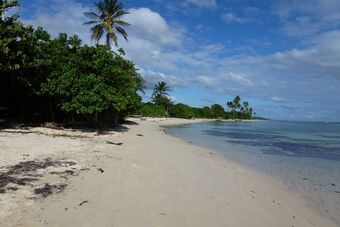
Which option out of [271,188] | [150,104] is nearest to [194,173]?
[271,188]

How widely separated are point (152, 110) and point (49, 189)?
80.8 metres

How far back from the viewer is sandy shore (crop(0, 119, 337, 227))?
22.2 ft

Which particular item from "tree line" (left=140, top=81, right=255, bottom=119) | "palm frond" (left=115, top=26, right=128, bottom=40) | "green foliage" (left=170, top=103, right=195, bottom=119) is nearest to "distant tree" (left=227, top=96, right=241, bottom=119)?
"tree line" (left=140, top=81, right=255, bottom=119)

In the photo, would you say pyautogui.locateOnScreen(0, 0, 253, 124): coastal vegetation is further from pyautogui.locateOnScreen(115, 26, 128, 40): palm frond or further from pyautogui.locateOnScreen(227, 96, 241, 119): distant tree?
pyautogui.locateOnScreen(227, 96, 241, 119): distant tree

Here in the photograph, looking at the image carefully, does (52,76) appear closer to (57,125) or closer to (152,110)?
(57,125)

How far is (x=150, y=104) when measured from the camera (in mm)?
94688

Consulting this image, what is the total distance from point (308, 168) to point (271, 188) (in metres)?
7.06

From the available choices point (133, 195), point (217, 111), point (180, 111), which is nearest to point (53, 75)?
point (133, 195)

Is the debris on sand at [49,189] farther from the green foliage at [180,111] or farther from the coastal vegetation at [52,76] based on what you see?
the green foliage at [180,111]

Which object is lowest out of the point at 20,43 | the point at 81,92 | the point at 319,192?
the point at 319,192

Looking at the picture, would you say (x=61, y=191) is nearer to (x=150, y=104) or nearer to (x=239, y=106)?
(x=150, y=104)

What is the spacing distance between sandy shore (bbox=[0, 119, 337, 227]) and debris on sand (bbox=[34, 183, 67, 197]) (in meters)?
0.02

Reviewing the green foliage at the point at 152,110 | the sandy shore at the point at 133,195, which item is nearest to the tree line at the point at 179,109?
the green foliage at the point at 152,110

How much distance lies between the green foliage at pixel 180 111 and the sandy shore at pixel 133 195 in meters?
93.8
